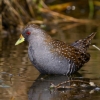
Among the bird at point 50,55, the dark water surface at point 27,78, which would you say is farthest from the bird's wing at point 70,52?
the dark water surface at point 27,78

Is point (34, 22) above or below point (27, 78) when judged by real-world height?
above

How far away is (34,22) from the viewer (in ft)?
47.7

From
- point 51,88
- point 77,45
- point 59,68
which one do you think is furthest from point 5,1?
point 51,88

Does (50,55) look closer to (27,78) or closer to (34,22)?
(27,78)

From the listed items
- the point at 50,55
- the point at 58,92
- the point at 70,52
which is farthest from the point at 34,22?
the point at 58,92

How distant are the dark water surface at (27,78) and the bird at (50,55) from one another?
16cm

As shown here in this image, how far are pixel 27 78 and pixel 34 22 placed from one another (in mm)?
6372

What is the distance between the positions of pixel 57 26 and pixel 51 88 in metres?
7.86

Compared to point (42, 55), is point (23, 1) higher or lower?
higher

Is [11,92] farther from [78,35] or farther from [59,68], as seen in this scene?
[78,35]

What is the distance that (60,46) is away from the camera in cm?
865

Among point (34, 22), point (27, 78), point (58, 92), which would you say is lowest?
point (58, 92)

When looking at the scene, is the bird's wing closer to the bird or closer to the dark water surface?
the bird

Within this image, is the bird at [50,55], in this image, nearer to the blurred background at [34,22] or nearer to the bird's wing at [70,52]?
the bird's wing at [70,52]
